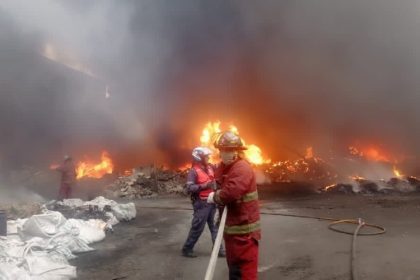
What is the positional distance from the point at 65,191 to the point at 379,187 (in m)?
8.70

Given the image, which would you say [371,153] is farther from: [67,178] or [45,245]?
[45,245]

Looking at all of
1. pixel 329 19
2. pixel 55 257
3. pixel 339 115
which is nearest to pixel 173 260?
pixel 55 257

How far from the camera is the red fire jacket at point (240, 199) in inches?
147

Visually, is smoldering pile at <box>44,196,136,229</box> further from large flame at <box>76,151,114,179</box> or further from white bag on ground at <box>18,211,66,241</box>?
large flame at <box>76,151,114,179</box>

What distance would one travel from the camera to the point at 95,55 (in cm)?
1848

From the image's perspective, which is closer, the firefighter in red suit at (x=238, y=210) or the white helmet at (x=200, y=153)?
the firefighter in red suit at (x=238, y=210)

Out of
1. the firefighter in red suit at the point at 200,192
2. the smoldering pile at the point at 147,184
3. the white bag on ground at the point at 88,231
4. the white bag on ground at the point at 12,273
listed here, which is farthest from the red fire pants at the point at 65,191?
the white bag on ground at the point at 12,273

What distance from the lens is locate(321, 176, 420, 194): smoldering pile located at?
493 inches

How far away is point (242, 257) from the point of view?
12.3 feet

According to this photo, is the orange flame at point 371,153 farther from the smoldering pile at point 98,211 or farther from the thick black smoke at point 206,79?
the smoldering pile at point 98,211

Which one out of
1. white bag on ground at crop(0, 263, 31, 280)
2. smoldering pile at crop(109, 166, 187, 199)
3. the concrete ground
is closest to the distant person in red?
smoldering pile at crop(109, 166, 187, 199)

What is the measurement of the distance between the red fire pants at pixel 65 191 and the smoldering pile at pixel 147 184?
2015 mm

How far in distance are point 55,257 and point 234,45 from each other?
59.2ft

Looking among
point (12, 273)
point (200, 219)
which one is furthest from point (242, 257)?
point (12, 273)
